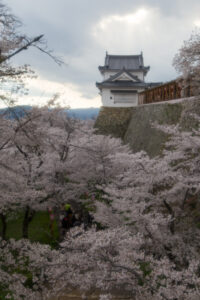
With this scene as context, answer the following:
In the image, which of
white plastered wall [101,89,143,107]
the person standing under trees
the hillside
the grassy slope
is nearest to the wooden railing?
the hillside

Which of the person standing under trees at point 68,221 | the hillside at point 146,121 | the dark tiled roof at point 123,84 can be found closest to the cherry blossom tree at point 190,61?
the hillside at point 146,121

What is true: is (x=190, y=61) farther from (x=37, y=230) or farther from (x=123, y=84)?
(x=123, y=84)

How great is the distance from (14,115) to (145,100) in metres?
14.5

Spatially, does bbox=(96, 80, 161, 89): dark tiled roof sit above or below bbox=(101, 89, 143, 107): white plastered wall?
above

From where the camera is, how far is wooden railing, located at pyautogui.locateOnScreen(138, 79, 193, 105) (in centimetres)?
1111

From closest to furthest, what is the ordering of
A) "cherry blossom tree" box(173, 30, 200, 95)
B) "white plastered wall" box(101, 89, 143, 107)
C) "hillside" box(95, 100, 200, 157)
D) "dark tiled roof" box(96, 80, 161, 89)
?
1. "cherry blossom tree" box(173, 30, 200, 95)
2. "hillside" box(95, 100, 200, 157)
3. "dark tiled roof" box(96, 80, 161, 89)
4. "white plastered wall" box(101, 89, 143, 107)

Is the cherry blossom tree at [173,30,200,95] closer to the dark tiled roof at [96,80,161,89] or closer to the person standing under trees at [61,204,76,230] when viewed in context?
the person standing under trees at [61,204,76,230]

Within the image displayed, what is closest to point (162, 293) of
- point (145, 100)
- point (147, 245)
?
point (147, 245)

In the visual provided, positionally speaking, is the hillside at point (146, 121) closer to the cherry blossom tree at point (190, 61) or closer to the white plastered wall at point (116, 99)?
the cherry blossom tree at point (190, 61)

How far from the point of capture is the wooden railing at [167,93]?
437 inches

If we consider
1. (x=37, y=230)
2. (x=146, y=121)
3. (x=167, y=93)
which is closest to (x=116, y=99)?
(x=146, y=121)

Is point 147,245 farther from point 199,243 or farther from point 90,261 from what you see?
point 90,261

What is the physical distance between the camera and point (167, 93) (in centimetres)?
1352

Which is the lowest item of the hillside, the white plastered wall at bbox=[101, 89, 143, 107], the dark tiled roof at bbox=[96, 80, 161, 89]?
the hillside
